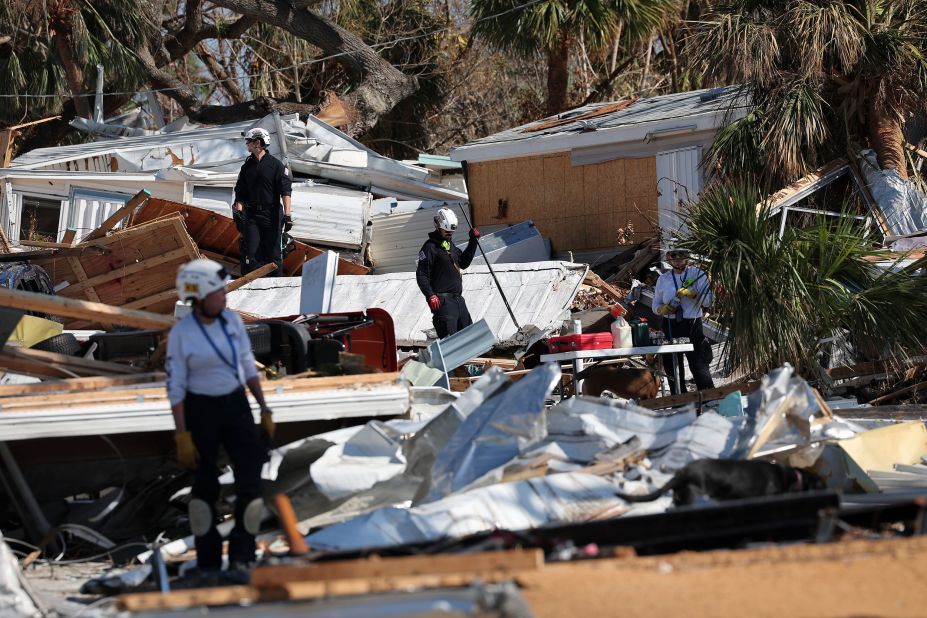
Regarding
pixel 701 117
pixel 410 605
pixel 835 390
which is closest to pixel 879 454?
pixel 835 390

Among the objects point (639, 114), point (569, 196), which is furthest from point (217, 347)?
point (639, 114)

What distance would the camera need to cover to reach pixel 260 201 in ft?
42.9

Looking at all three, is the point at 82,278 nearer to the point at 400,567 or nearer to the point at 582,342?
the point at 582,342

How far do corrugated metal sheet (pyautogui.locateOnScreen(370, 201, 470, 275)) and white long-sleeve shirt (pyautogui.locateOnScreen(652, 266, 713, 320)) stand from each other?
7.99m

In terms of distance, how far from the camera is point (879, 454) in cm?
743

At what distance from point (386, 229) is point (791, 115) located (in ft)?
24.5

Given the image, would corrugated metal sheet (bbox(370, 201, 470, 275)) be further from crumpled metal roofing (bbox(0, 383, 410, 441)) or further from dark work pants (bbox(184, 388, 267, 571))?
dark work pants (bbox(184, 388, 267, 571))

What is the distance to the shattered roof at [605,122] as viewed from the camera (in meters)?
16.1

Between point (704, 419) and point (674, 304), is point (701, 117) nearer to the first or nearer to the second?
point (674, 304)

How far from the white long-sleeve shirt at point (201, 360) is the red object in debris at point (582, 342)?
4.43 metres

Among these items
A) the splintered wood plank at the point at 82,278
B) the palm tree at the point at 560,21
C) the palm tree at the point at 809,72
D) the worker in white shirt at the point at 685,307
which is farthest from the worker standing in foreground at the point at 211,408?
the palm tree at the point at 560,21

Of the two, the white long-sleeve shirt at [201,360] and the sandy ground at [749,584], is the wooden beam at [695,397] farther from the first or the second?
the sandy ground at [749,584]

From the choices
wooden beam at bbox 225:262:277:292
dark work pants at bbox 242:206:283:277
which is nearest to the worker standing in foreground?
wooden beam at bbox 225:262:277:292

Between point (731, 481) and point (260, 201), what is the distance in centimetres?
808
